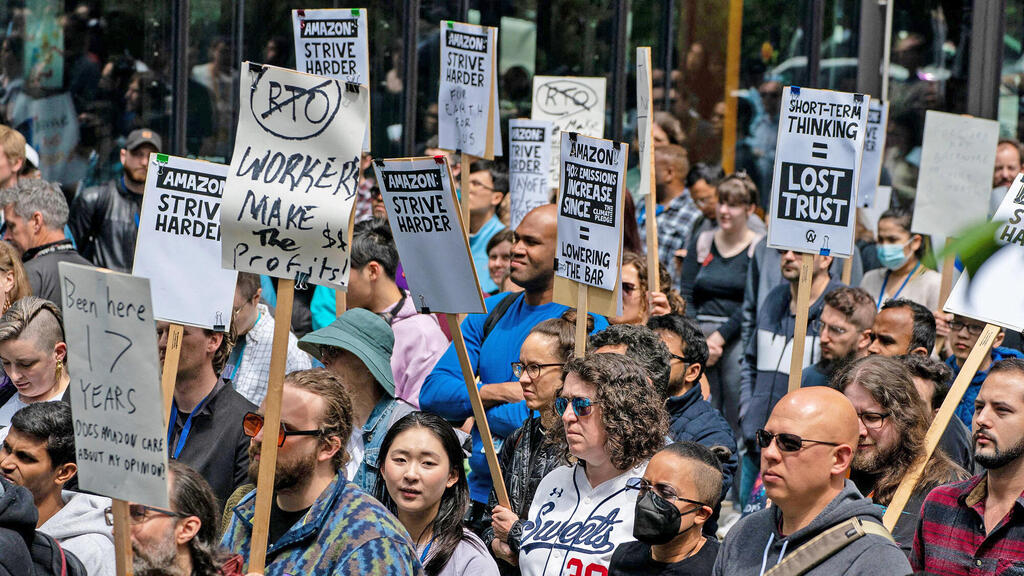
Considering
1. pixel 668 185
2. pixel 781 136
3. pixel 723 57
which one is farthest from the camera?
pixel 723 57

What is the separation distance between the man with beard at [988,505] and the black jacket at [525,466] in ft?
4.45

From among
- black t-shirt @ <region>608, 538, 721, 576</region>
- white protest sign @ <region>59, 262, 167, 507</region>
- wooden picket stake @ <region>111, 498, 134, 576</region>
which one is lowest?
black t-shirt @ <region>608, 538, 721, 576</region>

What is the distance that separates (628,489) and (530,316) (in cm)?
151

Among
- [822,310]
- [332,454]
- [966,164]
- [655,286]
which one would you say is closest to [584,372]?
[332,454]

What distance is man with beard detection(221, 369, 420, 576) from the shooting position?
4.12 metres

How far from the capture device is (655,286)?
7305 mm

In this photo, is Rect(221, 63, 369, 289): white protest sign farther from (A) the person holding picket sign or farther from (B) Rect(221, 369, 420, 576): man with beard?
(A) the person holding picket sign

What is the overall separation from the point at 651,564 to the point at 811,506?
669 millimetres

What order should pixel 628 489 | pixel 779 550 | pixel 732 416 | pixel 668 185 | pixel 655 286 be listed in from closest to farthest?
pixel 779 550 < pixel 628 489 < pixel 655 286 < pixel 732 416 < pixel 668 185

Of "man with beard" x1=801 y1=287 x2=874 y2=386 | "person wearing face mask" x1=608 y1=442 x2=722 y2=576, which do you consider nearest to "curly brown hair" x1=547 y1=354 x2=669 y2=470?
"person wearing face mask" x1=608 y1=442 x2=722 y2=576

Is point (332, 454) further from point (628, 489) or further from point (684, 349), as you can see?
point (684, 349)

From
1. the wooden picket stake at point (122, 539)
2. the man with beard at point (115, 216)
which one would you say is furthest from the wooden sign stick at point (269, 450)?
the man with beard at point (115, 216)

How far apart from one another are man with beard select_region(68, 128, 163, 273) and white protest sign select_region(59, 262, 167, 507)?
5.81 metres

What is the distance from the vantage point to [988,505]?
4.58 metres
